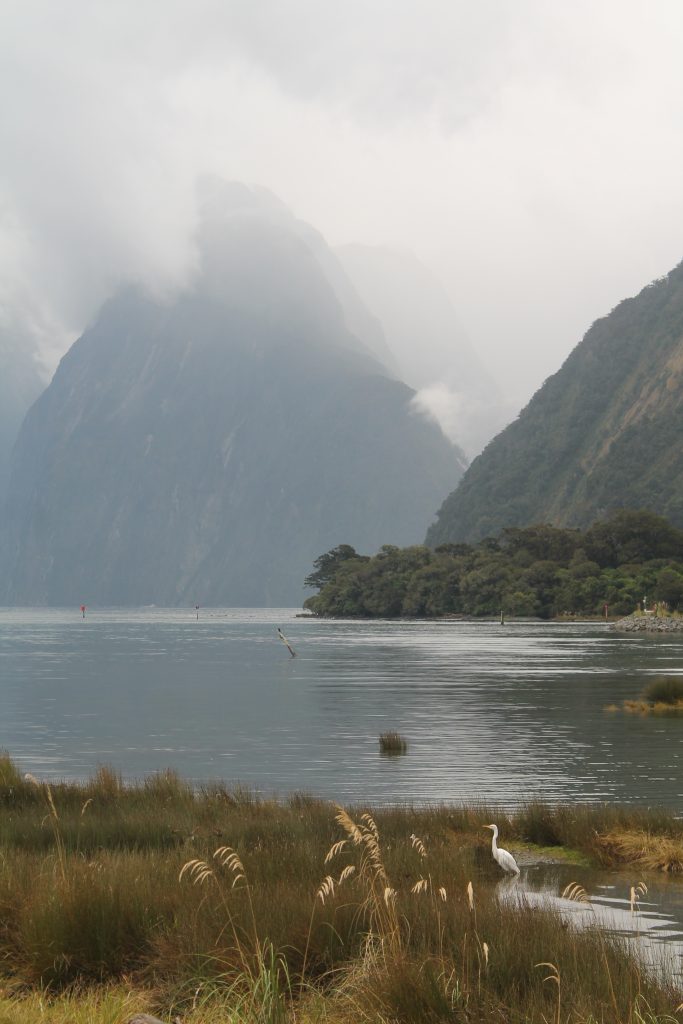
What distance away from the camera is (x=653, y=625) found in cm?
13138

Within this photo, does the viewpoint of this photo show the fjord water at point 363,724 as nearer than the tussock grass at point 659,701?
Yes

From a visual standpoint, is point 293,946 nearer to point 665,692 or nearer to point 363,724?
point 363,724

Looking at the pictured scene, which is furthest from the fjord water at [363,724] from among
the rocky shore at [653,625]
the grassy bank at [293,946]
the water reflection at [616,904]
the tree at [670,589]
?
the tree at [670,589]

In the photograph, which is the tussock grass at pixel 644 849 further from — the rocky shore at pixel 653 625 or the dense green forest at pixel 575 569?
the dense green forest at pixel 575 569

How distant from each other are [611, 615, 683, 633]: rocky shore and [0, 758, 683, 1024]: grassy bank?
120m

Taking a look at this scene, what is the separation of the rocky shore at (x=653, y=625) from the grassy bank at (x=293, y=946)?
120085 mm

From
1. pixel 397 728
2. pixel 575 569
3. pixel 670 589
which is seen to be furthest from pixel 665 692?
pixel 575 569

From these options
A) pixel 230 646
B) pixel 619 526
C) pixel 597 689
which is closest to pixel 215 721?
pixel 597 689

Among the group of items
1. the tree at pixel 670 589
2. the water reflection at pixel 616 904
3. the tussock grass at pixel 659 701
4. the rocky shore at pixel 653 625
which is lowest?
the water reflection at pixel 616 904

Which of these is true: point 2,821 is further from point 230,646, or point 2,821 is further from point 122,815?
point 230,646

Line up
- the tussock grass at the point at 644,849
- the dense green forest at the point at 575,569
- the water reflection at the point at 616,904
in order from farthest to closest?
the dense green forest at the point at 575,569 → the tussock grass at the point at 644,849 → the water reflection at the point at 616,904

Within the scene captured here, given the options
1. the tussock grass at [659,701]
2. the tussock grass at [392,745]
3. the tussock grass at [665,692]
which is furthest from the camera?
the tussock grass at [665,692]

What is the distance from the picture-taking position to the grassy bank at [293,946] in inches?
315

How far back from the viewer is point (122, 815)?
17.6 metres
